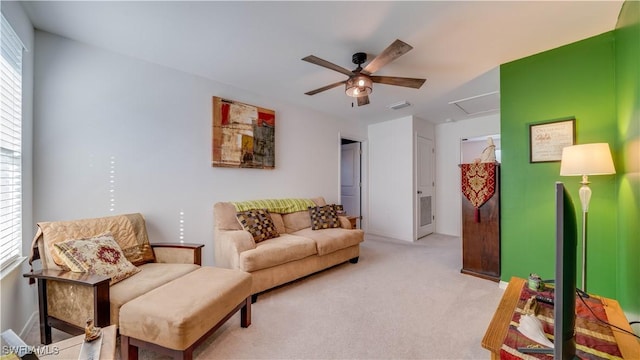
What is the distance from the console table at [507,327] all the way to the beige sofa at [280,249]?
6.17ft

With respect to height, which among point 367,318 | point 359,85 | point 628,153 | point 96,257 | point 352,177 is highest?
point 359,85

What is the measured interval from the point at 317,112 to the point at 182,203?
2.62 meters

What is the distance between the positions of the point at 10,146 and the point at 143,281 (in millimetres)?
1299

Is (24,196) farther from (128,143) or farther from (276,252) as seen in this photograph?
(276,252)

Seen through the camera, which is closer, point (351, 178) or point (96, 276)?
point (96, 276)

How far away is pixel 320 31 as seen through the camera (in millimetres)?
2098

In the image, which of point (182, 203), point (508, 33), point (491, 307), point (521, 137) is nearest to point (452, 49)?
point (508, 33)

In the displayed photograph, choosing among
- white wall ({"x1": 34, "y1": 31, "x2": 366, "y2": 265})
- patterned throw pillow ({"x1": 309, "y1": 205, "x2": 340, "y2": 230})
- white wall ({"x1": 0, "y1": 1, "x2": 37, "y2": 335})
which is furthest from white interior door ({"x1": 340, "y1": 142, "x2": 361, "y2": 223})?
white wall ({"x1": 0, "y1": 1, "x2": 37, "y2": 335})

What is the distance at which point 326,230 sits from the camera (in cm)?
350

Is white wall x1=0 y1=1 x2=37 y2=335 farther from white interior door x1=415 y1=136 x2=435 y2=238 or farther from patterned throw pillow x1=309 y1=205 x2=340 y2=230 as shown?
white interior door x1=415 y1=136 x2=435 y2=238

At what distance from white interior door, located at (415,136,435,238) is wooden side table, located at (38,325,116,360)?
463cm

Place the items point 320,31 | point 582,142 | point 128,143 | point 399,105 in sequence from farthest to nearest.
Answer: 1. point 399,105
2. point 128,143
3. point 582,142
4. point 320,31

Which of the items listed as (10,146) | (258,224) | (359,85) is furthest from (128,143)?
(359,85)

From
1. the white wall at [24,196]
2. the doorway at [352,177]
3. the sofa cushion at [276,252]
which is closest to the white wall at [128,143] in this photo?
the white wall at [24,196]
